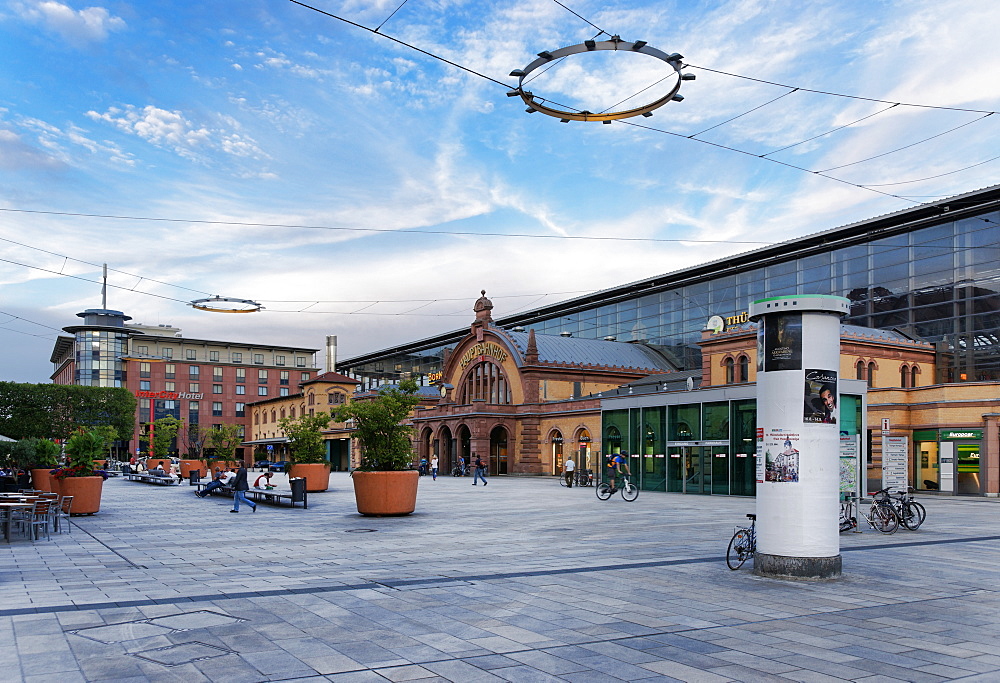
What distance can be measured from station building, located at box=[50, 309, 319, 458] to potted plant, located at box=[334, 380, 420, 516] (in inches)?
3725

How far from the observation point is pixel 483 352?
70.5 meters

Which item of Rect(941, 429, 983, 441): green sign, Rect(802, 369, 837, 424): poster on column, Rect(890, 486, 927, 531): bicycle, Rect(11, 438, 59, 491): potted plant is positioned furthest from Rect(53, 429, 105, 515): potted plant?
Rect(941, 429, 983, 441): green sign

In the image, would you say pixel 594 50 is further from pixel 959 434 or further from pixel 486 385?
pixel 486 385

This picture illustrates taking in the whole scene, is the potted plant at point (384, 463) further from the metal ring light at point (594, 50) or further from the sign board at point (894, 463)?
the sign board at point (894, 463)

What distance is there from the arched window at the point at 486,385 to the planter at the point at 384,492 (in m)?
44.5

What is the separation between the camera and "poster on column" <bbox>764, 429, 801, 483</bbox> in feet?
40.2

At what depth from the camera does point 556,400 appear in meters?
63.7

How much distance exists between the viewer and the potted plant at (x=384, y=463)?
21906 millimetres

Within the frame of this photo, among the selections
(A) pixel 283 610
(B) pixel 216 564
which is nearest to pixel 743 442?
(B) pixel 216 564

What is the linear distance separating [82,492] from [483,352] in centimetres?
4896

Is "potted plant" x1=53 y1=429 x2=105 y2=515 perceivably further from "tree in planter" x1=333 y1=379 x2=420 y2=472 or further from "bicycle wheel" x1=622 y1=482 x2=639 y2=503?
"bicycle wheel" x1=622 y1=482 x2=639 y2=503

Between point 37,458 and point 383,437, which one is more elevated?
point 383,437

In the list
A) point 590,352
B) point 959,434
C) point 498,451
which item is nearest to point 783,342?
point 959,434

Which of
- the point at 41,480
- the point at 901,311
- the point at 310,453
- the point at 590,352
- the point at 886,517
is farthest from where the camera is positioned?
the point at 590,352
